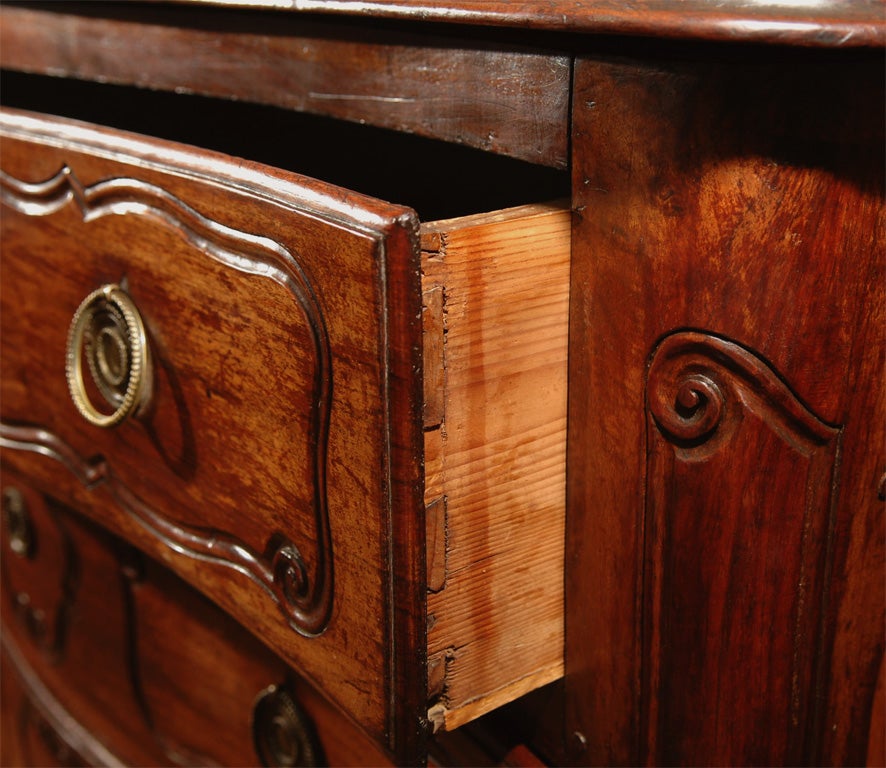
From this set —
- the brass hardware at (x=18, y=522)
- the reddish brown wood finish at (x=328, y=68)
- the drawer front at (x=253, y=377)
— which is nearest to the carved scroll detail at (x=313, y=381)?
the drawer front at (x=253, y=377)

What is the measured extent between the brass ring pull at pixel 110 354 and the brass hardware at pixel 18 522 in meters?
0.37

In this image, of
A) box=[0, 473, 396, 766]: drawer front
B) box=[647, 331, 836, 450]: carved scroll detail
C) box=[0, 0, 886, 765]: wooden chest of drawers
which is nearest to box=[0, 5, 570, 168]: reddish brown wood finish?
box=[0, 0, 886, 765]: wooden chest of drawers

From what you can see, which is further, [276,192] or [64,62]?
[64,62]

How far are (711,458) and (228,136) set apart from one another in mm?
519

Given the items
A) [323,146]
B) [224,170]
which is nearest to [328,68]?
[224,170]

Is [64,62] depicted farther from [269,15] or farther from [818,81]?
[818,81]

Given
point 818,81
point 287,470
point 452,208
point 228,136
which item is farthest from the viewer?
point 228,136

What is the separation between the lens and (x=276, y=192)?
487mm

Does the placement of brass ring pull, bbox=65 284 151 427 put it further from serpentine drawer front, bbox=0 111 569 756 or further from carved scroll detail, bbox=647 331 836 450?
carved scroll detail, bbox=647 331 836 450

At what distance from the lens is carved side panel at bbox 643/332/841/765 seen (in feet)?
1.56

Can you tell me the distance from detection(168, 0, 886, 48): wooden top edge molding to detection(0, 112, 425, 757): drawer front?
0.09m

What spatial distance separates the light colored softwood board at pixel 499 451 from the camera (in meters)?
0.48

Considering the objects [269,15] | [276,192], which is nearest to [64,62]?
[269,15]

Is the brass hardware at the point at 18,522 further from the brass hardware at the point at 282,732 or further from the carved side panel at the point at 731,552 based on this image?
the carved side panel at the point at 731,552
